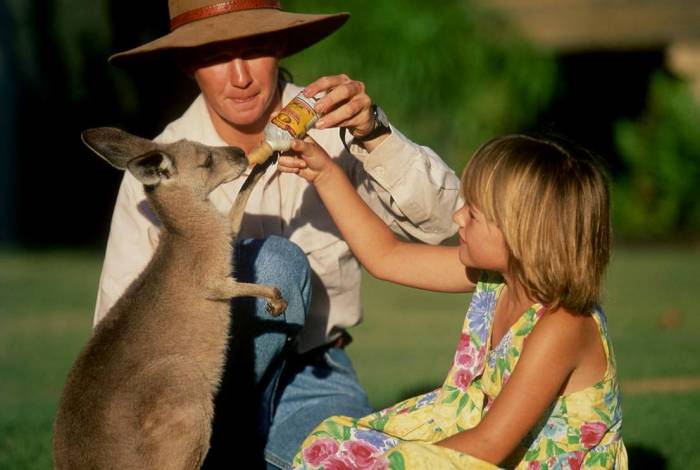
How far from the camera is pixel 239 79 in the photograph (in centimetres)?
341

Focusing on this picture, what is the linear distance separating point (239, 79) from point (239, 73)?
20 mm

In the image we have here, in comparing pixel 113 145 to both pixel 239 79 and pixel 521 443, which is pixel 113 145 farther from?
pixel 521 443

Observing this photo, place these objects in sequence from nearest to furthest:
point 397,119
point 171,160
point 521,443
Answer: point 521,443 → point 171,160 → point 397,119

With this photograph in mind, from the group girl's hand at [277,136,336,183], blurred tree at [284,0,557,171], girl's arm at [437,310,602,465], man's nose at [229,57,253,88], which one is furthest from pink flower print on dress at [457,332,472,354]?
blurred tree at [284,0,557,171]

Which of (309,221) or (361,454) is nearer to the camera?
(361,454)

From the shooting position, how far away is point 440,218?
11.4 feet

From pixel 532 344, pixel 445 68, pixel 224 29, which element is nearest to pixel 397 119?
pixel 445 68

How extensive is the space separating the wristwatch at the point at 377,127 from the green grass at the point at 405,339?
1.50 m

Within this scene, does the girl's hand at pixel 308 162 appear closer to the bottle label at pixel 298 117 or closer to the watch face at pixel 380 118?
the bottle label at pixel 298 117

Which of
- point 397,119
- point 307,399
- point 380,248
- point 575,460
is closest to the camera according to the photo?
point 575,460

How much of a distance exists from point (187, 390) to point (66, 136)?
9361mm

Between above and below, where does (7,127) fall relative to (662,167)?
above

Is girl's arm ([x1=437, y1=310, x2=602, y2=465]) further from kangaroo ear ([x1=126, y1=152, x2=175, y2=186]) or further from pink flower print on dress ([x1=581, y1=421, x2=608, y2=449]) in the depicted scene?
kangaroo ear ([x1=126, y1=152, x2=175, y2=186])

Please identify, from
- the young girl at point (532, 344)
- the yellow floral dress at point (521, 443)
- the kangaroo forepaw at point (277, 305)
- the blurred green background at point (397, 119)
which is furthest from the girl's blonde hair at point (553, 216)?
the blurred green background at point (397, 119)
